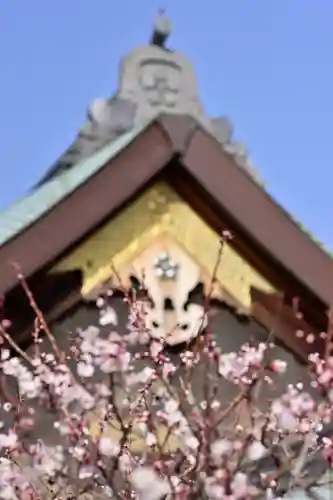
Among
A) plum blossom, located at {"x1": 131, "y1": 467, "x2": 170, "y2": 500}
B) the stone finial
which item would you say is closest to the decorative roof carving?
the stone finial

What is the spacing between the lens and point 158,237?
13.7 feet

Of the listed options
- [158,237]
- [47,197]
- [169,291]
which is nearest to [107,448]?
[169,291]

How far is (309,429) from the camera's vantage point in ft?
10.7

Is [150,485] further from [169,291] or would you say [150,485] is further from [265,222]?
[265,222]

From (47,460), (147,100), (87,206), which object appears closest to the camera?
(47,460)

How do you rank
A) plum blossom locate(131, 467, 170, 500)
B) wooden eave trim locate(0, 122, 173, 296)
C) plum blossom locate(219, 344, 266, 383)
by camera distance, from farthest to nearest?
1. wooden eave trim locate(0, 122, 173, 296)
2. plum blossom locate(219, 344, 266, 383)
3. plum blossom locate(131, 467, 170, 500)

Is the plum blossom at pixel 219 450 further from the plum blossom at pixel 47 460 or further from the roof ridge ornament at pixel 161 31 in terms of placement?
the roof ridge ornament at pixel 161 31

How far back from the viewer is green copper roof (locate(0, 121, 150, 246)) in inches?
152

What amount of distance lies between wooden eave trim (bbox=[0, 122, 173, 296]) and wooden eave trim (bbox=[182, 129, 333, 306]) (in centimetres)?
16

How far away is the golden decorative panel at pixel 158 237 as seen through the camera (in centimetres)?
407

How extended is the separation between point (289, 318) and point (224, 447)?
1324 mm

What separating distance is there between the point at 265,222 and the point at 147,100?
5.90 feet

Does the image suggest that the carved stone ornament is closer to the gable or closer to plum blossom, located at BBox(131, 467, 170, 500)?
the gable

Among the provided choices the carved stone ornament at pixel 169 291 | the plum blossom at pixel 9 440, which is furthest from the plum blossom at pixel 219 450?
the carved stone ornament at pixel 169 291
